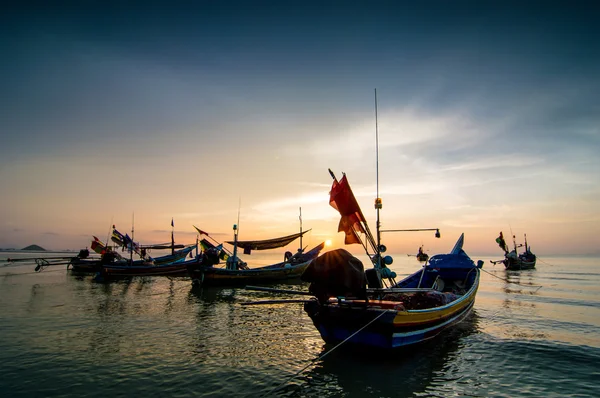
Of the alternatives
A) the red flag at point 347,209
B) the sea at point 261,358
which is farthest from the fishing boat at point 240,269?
the red flag at point 347,209

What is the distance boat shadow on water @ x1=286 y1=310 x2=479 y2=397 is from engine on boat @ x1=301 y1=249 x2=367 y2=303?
2066 mm

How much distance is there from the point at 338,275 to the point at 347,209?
19.9 ft

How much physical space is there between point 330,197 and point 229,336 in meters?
7.72

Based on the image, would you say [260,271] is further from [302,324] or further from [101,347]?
[101,347]

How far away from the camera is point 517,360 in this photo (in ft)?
33.7

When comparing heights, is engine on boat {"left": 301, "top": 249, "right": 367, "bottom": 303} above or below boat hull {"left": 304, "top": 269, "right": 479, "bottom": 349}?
above

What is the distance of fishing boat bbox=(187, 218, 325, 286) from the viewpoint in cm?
2894

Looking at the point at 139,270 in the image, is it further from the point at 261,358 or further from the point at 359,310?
the point at 359,310

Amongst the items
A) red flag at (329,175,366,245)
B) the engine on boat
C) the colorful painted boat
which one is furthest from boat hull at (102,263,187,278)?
the engine on boat

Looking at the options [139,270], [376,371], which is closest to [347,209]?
[376,371]

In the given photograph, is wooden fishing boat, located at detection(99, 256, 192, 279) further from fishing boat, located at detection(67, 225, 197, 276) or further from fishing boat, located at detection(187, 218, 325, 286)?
fishing boat, located at detection(187, 218, 325, 286)

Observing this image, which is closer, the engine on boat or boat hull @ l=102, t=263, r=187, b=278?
the engine on boat

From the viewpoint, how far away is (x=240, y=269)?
107 feet

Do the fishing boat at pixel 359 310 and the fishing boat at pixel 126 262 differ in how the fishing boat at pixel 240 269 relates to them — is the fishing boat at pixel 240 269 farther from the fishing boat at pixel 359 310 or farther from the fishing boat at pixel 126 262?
the fishing boat at pixel 359 310
